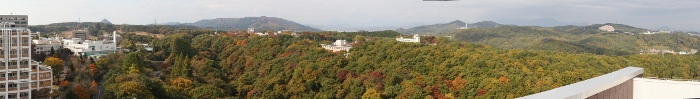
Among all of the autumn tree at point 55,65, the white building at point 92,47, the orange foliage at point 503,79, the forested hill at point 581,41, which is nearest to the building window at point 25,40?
the autumn tree at point 55,65

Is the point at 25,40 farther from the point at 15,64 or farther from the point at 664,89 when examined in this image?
the point at 664,89

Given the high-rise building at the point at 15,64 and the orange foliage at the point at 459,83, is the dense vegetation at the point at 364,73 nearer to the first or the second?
the orange foliage at the point at 459,83

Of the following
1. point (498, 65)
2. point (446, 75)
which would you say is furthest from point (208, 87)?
point (498, 65)

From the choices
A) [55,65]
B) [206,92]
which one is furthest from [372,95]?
[55,65]

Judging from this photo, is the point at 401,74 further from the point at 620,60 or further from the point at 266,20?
the point at 266,20

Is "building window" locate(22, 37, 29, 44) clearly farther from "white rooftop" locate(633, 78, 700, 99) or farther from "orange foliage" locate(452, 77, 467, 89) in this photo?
"white rooftop" locate(633, 78, 700, 99)

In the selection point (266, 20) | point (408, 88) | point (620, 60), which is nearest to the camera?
point (408, 88)

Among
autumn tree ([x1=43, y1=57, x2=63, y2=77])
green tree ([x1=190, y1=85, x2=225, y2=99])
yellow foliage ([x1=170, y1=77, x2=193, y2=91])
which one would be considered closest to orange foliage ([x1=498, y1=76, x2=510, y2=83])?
green tree ([x1=190, y1=85, x2=225, y2=99])
